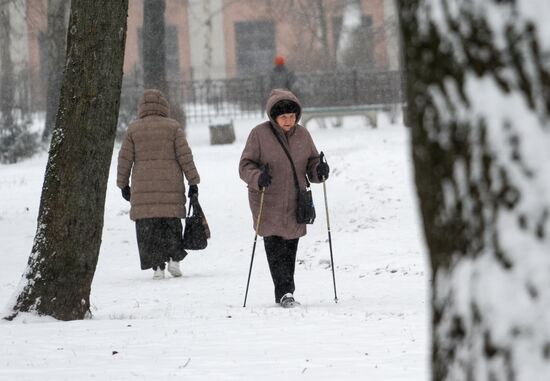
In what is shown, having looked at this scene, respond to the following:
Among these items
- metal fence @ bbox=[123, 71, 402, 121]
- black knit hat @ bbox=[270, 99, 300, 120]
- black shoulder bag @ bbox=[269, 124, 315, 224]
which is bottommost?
black shoulder bag @ bbox=[269, 124, 315, 224]

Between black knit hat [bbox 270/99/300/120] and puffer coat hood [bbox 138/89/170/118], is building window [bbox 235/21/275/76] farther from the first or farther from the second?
black knit hat [bbox 270/99/300/120]

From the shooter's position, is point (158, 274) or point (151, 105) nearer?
point (151, 105)

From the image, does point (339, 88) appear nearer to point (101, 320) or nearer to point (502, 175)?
point (101, 320)

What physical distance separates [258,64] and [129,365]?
50.5 metres

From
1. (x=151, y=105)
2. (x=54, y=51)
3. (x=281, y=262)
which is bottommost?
(x=281, y=262)

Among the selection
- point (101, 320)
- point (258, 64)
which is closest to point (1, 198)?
point (101, 320)

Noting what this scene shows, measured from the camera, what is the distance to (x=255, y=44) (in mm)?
56219

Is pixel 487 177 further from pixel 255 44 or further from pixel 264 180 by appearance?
pixel 255 44

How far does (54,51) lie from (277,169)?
21100 mm

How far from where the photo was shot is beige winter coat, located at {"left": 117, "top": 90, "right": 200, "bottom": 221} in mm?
12055

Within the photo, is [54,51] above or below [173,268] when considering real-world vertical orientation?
above

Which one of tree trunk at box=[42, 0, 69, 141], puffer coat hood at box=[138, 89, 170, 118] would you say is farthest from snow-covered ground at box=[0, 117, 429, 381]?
tree trunk at box=[42, 0, 69, 141]

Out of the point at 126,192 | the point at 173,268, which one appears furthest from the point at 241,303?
the point at 126,192

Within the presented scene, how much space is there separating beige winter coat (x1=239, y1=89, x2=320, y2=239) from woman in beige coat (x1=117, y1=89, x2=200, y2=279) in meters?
2.47
